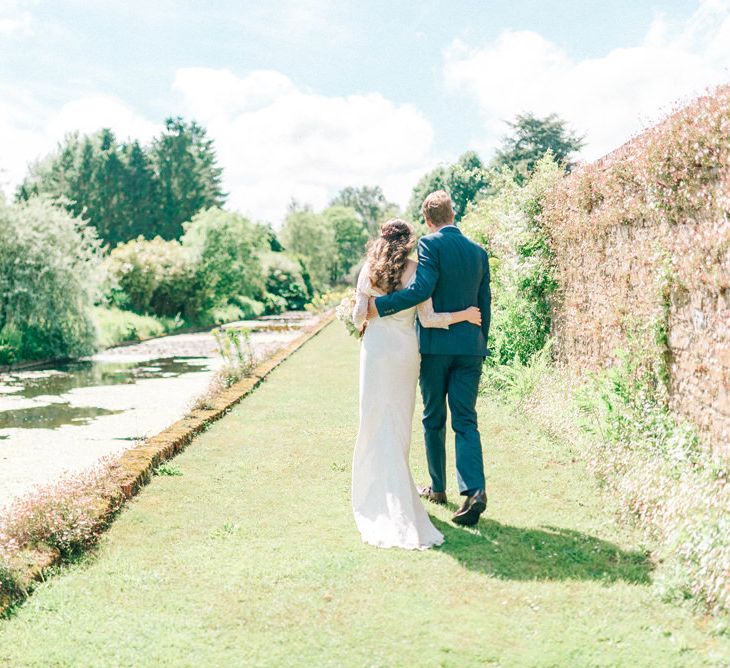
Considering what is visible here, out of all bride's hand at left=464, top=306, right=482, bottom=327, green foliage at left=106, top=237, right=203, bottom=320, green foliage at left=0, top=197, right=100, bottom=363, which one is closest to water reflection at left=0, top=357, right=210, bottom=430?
green foliage at left=0, top=197, right=100, bottom=363

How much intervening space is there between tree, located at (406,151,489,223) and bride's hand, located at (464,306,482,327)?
36.5 metres

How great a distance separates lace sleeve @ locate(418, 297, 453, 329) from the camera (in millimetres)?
4898

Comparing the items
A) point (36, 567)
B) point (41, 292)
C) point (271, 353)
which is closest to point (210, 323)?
point (41, 292)

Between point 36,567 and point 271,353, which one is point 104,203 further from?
point 36,567

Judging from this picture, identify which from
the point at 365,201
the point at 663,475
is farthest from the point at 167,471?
the point at 365,201

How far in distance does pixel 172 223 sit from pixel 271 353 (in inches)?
1918

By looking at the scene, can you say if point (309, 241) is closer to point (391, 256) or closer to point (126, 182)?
point (126, 182)

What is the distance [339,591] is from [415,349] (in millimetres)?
1742

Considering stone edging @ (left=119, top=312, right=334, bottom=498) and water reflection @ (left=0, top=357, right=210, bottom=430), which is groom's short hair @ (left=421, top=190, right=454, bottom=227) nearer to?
stone edging @ (left=119, top=312, right=334, bottom=498)

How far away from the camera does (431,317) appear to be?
4.92 metres

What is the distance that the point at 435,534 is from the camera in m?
4.59

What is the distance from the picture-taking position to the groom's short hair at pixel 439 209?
5.07 metres

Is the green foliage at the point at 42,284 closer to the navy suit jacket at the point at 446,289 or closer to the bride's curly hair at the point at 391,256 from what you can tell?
the bride's curly hair at the point at 391,256

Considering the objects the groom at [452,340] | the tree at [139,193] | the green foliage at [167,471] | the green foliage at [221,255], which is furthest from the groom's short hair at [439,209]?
the tree at [139,193]
